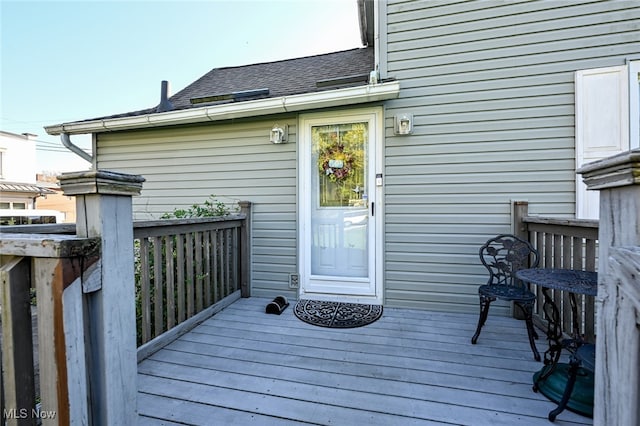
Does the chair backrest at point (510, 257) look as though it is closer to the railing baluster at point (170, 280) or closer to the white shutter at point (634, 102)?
the white shutter at point (634, 102)

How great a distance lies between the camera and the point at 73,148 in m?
4.10

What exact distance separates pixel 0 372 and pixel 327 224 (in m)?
2.65

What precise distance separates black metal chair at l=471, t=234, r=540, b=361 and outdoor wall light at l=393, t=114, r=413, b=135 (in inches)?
51.9

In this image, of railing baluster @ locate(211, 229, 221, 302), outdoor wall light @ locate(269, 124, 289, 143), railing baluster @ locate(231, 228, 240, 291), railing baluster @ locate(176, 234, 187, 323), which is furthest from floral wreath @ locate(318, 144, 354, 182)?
railing baluster @ locate(176, 234, 187, 323)

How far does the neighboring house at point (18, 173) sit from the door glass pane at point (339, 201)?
14212 millimetres

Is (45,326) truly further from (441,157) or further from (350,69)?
(350,69)

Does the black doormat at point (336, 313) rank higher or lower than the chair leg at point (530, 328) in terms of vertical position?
lower

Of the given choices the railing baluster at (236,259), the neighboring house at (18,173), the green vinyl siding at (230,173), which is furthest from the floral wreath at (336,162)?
the neighboring house at (18,173)

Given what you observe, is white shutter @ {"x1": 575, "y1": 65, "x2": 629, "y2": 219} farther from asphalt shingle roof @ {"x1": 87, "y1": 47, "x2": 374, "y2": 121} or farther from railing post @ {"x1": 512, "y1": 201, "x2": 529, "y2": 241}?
asphalt shingle roof @ {"x1": 87, "y1": 47, "x2": 374, "y2": 121}

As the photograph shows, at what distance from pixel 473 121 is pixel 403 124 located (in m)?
0.68

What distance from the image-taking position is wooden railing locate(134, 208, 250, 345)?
2.18 m

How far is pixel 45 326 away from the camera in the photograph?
0.91 metres

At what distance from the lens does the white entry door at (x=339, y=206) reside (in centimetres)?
318

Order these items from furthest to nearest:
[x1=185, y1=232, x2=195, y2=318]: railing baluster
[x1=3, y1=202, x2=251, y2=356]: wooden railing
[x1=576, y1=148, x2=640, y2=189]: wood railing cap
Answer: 1. [x1=185, y1=232, x2=195, y2=318]: railing baluster
2. [x1=3, y1=202, x2=251, y2=356]: wooden railing
3. [x1=576, y1=148, x2=640, y2=189]: wood railing cap
